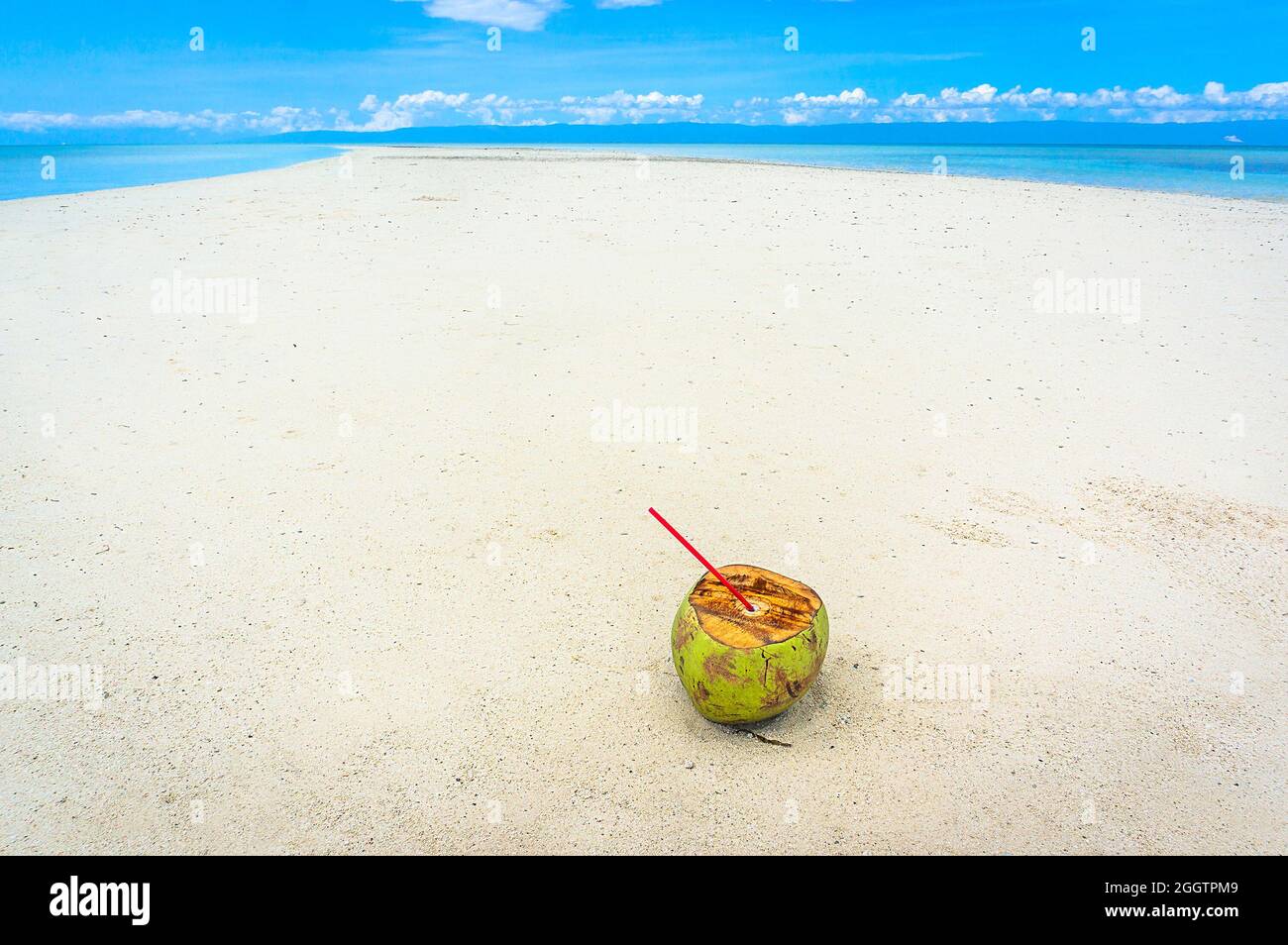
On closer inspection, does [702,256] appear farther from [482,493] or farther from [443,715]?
[443,715]

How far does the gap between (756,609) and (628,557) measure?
160 cm

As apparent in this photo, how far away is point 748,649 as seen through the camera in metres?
3.44

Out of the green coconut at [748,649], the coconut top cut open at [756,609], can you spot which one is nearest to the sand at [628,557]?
the green coconut at [748,649]

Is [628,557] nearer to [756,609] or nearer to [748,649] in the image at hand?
[756,609]

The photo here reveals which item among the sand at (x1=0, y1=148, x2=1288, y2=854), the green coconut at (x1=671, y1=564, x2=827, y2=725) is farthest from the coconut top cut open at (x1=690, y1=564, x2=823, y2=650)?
the sand at (x1=0, y1=148, x2=1288, y2=854)

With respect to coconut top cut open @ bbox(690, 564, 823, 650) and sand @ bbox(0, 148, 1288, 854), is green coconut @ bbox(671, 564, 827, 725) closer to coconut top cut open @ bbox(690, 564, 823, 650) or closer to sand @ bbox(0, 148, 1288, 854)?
coconut top cut open @ bbox(690, 564, 823, 650)

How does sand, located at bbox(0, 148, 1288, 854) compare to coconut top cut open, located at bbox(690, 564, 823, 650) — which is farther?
coconut top cut open, located at bbox(690, 564, 823, 650)

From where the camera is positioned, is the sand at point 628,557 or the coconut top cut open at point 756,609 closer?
the sand at point 628,557

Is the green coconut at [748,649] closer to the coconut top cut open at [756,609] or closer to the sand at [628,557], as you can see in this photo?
the coconut top cut open at [756,609]

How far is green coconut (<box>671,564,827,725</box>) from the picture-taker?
3.46 metres

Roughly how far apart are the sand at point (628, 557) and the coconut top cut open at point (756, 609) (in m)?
0.57

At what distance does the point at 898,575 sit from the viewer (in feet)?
16.2

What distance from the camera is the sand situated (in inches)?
134

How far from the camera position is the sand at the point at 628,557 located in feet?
11.1
